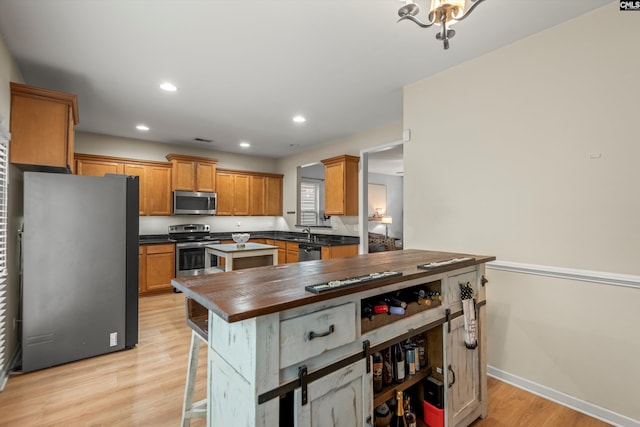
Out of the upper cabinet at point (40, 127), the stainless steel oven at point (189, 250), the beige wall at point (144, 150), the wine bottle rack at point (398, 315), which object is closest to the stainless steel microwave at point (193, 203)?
the stainless steel oven at point (189, 250)

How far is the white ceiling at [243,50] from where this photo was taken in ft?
6.28

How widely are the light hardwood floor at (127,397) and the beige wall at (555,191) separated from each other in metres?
0.24

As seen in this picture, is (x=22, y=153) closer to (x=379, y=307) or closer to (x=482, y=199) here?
(x=379, y=307)

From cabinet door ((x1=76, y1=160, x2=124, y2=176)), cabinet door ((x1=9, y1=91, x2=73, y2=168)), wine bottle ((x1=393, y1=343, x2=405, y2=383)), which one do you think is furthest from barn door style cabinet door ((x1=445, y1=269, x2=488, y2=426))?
cabinet door ((x1=76, y1=160, x2=124, y2=176))

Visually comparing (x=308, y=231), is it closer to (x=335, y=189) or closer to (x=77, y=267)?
(x=335, y=189)

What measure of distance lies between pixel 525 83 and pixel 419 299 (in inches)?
74.0

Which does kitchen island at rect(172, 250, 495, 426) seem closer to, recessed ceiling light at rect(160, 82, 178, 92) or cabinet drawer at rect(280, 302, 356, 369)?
cabinet drawer at rect(280, 302, 356, 369)

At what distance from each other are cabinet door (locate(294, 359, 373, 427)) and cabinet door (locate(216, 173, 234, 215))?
521 cm

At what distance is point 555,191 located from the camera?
2080mm

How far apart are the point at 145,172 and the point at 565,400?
19.7 feet

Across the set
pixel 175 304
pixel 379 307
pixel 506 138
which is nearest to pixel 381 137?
pixel 506 138

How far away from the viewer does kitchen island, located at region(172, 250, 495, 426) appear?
98 cm

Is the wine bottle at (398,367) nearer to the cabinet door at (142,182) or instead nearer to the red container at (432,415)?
the red container at (432,415)

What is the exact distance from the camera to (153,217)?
538cm
